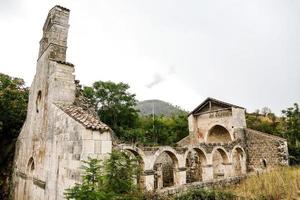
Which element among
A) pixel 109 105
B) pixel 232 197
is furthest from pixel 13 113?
pixel 109 105

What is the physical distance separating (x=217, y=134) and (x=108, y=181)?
1585 centimetres

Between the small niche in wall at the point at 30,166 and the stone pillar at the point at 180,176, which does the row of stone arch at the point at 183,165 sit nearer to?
the stone pillar at the point at 180,176

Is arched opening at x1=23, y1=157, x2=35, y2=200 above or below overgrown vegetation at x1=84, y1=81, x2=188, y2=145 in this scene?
below

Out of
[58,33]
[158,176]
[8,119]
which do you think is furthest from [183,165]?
[8,119]

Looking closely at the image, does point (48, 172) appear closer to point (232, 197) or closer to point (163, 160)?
point (232, 197)

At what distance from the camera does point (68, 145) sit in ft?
22.1

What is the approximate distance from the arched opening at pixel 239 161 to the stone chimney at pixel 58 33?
43.1 feet

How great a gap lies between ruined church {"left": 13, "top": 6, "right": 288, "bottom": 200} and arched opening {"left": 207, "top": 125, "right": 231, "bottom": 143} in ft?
4.76

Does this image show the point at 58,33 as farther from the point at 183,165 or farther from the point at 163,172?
the point at 163,172

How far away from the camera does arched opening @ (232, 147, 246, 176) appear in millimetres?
17111

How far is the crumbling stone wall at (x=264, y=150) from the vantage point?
1583cm

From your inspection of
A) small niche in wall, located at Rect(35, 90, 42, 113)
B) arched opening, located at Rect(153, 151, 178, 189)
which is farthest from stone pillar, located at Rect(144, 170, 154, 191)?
small niche in wall, located at Rect(35, 90, 42, 113)

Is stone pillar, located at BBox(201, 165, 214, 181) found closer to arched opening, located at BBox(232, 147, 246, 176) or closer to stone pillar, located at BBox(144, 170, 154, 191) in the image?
arched opening, located at BBox(232, 147, 246, 176)

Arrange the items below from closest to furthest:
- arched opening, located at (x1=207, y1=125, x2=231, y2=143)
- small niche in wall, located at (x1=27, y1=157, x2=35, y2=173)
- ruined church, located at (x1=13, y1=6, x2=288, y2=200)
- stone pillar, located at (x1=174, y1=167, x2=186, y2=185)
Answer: ruined church, located at (x1=13, y1=6, x2=288, y2=200) → small niche in wall, located at (x1=27, y1=157, x2=35, y2=173) → stone pillar, located at (x1=174, y1=167, x2=186, y2=185) → arched opening, located at (x1=207, y1=125, x2=231, y2=143)
